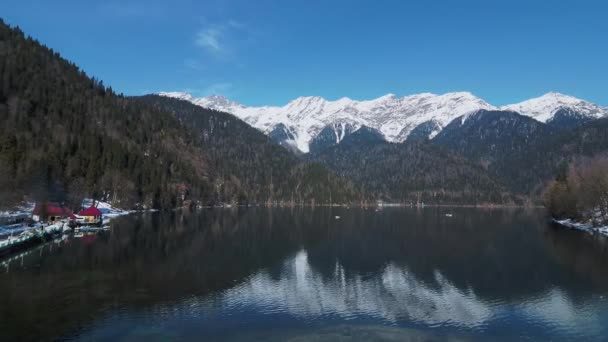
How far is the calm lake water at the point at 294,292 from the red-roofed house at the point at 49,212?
27.4 metres

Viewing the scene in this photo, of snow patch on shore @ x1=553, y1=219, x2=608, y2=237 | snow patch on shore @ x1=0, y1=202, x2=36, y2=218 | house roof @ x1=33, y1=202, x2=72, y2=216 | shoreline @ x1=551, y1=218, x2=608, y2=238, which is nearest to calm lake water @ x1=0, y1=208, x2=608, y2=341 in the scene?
snow patch on shore @ x1=0, y1=202, x2=36, y2=218

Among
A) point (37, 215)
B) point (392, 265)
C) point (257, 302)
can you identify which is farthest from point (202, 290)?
point (37, 215)

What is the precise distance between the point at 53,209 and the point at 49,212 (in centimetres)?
174

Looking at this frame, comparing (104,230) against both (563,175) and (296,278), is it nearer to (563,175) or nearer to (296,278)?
(296,278)

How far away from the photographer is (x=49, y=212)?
115188mm

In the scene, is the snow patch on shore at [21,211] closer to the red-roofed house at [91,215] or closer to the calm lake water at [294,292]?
the red-roofed house at [91,215]

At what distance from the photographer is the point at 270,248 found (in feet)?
297

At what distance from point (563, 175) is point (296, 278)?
15372 centimetres

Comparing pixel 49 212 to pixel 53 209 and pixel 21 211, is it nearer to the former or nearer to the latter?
pixel 53 209

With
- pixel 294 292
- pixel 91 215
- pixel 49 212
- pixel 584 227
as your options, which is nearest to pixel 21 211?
pixel 49 212

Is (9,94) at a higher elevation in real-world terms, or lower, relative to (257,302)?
higher

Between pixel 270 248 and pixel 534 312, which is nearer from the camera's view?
pixel 534 312

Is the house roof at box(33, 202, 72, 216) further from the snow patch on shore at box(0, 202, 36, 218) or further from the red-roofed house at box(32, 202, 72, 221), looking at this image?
the snow patch on shore at box(0, 202, 36, 218)

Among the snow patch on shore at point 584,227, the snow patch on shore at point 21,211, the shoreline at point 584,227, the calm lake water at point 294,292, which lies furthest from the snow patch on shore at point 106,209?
the snow patch on shore at point 584,227
